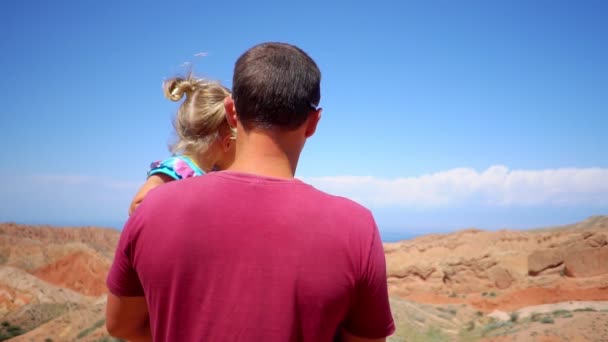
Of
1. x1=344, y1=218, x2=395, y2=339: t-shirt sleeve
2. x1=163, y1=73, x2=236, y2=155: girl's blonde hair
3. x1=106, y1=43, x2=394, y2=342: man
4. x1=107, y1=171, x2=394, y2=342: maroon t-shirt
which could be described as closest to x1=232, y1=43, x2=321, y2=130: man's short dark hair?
x1=106, y1=43, x2=394, y2=342: man

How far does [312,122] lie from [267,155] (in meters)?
0.22

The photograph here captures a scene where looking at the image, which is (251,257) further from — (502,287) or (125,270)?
(502,287)

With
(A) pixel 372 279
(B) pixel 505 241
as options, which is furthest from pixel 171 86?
(B) pixel 505 241

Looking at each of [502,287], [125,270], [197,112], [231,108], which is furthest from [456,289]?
[125,270]

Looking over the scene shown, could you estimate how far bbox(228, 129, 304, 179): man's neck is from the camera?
1607mm

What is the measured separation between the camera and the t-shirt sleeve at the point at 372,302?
59.7 inches

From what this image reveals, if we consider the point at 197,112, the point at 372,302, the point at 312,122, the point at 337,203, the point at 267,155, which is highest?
the point at 197,112

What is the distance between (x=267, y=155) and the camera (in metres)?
1.63

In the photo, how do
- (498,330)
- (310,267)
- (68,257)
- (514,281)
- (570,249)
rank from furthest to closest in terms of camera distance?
(68,257) → (514,281) → (570,249) → (498,330) → (310,267)

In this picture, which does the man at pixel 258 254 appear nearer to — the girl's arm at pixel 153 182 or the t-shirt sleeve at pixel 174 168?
the girl's arm at pixel 153 182

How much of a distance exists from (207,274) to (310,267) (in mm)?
321

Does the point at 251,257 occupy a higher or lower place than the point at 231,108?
lower

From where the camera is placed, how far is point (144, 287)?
61.7 inches

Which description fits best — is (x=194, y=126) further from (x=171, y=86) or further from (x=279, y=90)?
(x=279, y=90)
